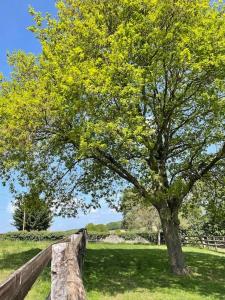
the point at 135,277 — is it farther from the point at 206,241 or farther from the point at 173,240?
the point at 206,241

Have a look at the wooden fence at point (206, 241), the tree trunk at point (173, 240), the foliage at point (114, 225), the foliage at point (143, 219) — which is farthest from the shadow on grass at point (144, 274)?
the foliage at point (114, 225)

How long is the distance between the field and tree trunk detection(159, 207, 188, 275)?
1.95 feet

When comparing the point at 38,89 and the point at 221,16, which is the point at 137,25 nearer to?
the point at 221,16

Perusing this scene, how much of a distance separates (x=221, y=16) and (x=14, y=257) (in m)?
17.6

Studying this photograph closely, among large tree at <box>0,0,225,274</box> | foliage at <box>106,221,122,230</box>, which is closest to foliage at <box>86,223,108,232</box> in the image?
large tree at <box>0,0,225,274</box>

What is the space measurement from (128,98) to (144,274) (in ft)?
30.4

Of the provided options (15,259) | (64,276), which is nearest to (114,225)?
(15,259)

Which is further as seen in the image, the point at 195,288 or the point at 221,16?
the point at 221,16

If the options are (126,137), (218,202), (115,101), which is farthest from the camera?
(218,202)

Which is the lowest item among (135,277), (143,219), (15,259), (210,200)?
A: (135,277)

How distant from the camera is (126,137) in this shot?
17.3 meters

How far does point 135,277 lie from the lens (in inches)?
786

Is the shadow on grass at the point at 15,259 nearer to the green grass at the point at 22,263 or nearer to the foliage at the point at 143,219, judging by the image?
the green grass at the point at 22,263

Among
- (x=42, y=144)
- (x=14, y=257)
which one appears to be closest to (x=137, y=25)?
(x=42, y=144)
